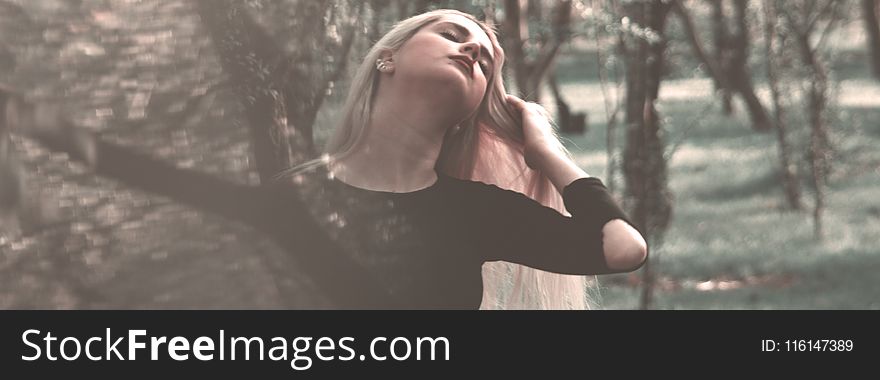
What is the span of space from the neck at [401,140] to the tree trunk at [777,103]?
9292mm

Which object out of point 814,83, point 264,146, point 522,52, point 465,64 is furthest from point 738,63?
point 264,146

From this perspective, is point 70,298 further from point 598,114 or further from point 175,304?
point 598,114

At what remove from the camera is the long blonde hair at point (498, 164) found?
2.25 meters

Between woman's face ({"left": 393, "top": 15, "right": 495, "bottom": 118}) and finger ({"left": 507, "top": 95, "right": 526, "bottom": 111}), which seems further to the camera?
finger ({"left": 507, "top": 95, "right": 526, "bottom": 111})

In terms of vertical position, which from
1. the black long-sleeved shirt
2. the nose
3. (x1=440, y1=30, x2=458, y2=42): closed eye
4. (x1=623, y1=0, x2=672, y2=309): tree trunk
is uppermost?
(x1=623, y1=0, x2=672, y2=309): tree trunk

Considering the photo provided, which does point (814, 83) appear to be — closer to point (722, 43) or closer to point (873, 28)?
point (722, 43)

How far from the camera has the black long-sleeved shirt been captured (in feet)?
6.31

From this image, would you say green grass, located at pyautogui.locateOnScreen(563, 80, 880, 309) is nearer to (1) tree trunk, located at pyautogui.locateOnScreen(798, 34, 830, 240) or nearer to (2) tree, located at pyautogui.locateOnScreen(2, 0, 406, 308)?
(1) tree trunk, located at pyautogui.locateOnScreen(798, 34, 830, 240)

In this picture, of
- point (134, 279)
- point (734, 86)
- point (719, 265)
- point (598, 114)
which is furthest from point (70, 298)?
point (598, 114)

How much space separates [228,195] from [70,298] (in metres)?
0.25

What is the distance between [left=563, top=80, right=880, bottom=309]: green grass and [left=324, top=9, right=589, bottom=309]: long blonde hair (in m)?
2.84

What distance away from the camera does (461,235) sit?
2188 mm

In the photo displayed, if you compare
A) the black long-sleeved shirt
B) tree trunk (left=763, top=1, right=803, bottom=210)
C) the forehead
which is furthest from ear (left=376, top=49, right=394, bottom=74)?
tree trunk (left=763, top=1, right=803, bottom=210)

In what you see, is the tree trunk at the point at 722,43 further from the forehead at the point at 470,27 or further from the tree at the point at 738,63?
the forehead at the point at 470,27
